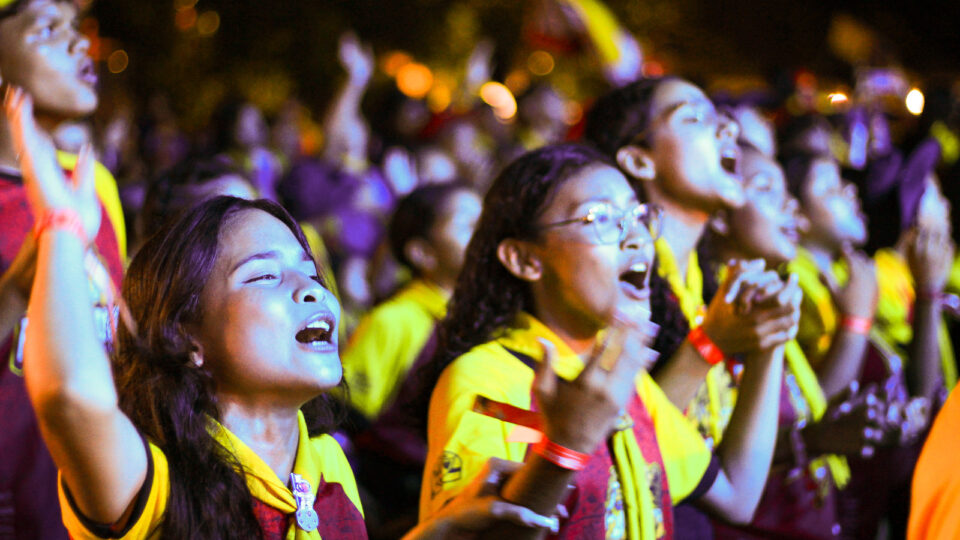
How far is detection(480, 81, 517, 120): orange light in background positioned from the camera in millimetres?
9578

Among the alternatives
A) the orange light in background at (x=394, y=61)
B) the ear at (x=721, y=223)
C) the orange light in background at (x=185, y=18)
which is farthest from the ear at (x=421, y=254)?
the orange light in background at (x=394, y=61)

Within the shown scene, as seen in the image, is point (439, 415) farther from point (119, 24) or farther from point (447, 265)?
point (119, 24)

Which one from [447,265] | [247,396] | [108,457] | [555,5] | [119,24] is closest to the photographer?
[108,457]

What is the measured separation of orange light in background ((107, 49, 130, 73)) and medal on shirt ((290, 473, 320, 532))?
32.1ft

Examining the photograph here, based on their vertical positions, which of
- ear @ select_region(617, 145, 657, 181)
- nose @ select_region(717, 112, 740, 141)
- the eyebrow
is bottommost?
the eyebrow

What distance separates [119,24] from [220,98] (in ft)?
4.77

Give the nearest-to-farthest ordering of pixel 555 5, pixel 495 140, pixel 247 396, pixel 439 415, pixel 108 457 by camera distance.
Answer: pixel 108 457 → pixel 247 396 → pixel 439 415 → pixel 555 5 → pixel 495 140

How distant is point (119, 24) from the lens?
12.1 m

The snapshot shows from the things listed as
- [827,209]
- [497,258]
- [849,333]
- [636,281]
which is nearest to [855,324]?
[849,333]

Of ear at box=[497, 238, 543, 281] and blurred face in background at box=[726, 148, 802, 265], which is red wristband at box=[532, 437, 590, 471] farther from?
blurred face in background at box=[726, 148, 802, 265]

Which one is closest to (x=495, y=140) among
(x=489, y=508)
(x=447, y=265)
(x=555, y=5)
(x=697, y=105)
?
(x=555, y=5)

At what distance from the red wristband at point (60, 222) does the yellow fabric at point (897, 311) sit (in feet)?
12.6

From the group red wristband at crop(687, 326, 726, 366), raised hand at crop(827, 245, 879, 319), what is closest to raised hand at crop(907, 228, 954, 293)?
raised hand at crop(827, 245, 879, 319)

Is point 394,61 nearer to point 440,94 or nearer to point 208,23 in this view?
point 440,94
